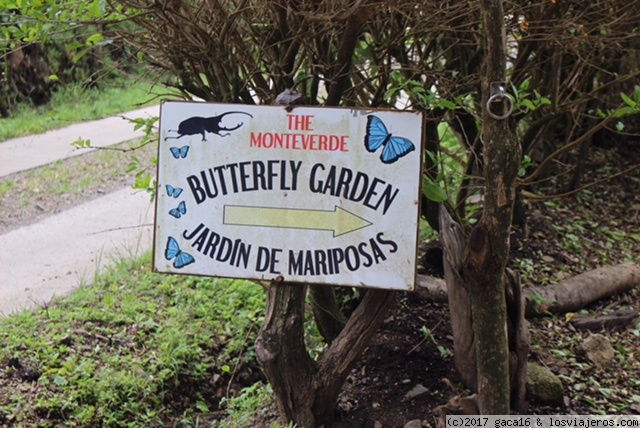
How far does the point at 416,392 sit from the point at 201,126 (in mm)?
1538

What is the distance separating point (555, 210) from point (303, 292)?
3.59 meters

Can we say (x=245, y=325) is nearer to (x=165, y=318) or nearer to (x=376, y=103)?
(x=165, y=318)

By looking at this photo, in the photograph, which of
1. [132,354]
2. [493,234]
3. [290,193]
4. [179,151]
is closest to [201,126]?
[179,151]

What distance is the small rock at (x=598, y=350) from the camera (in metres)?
3.89

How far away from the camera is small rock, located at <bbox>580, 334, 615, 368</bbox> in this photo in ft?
12.8

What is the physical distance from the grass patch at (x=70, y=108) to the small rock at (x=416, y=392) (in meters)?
6.89

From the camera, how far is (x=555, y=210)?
607 centimetres

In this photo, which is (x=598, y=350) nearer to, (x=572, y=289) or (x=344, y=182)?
(x=572, y=289)

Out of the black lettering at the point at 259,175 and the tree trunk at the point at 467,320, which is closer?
the black lettering at the point at 259,175

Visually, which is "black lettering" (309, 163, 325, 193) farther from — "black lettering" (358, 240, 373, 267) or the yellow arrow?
"black lettering" (358, 240, 373, 267)

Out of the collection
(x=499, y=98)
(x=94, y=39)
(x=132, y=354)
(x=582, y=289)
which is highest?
(x=94, y=39)

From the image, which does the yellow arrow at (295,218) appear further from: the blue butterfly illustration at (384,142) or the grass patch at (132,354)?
the grass patch at (132,354)

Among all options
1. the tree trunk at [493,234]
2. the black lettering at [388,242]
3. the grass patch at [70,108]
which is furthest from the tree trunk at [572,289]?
the grass patch at [70,108]

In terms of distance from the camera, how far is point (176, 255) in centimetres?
284
